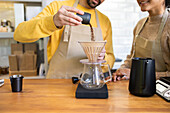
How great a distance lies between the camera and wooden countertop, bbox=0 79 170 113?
2.45 ft

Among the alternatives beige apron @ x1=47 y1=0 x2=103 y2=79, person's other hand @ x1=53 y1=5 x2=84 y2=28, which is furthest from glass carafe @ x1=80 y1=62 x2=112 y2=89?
beige apron @ x1=47 y1=0 x2=103 y2=79

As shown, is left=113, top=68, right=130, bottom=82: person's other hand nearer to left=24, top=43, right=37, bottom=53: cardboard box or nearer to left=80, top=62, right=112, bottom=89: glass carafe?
left=80, top=62, right=112, bottom=89: glass carafe

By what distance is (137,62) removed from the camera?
0.88 m

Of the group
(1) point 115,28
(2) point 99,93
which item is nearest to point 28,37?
(2) point 99,93

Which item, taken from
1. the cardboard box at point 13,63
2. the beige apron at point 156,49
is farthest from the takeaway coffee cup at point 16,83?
the cardboard box at point 13,63

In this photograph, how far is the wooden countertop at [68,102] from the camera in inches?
29.4

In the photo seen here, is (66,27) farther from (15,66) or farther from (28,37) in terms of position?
(15,66)

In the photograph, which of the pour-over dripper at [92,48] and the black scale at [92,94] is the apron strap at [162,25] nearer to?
the pour-over dripper at [92,48]

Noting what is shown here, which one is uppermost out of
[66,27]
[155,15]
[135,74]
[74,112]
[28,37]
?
[155,15]

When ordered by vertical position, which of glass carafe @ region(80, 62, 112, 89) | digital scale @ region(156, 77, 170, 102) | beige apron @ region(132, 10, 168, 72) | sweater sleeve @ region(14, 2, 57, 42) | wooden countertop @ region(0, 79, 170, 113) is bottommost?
wooden countertop @ region(0, 79, 170, 113)

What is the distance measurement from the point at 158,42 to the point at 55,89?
1001 mm

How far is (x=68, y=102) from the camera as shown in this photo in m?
0.83

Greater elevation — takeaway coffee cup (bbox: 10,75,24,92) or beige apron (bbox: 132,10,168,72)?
beige apron (bbox: 132,10,168,72)

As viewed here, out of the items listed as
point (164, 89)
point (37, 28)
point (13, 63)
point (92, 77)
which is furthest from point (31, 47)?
point (164, 89)
